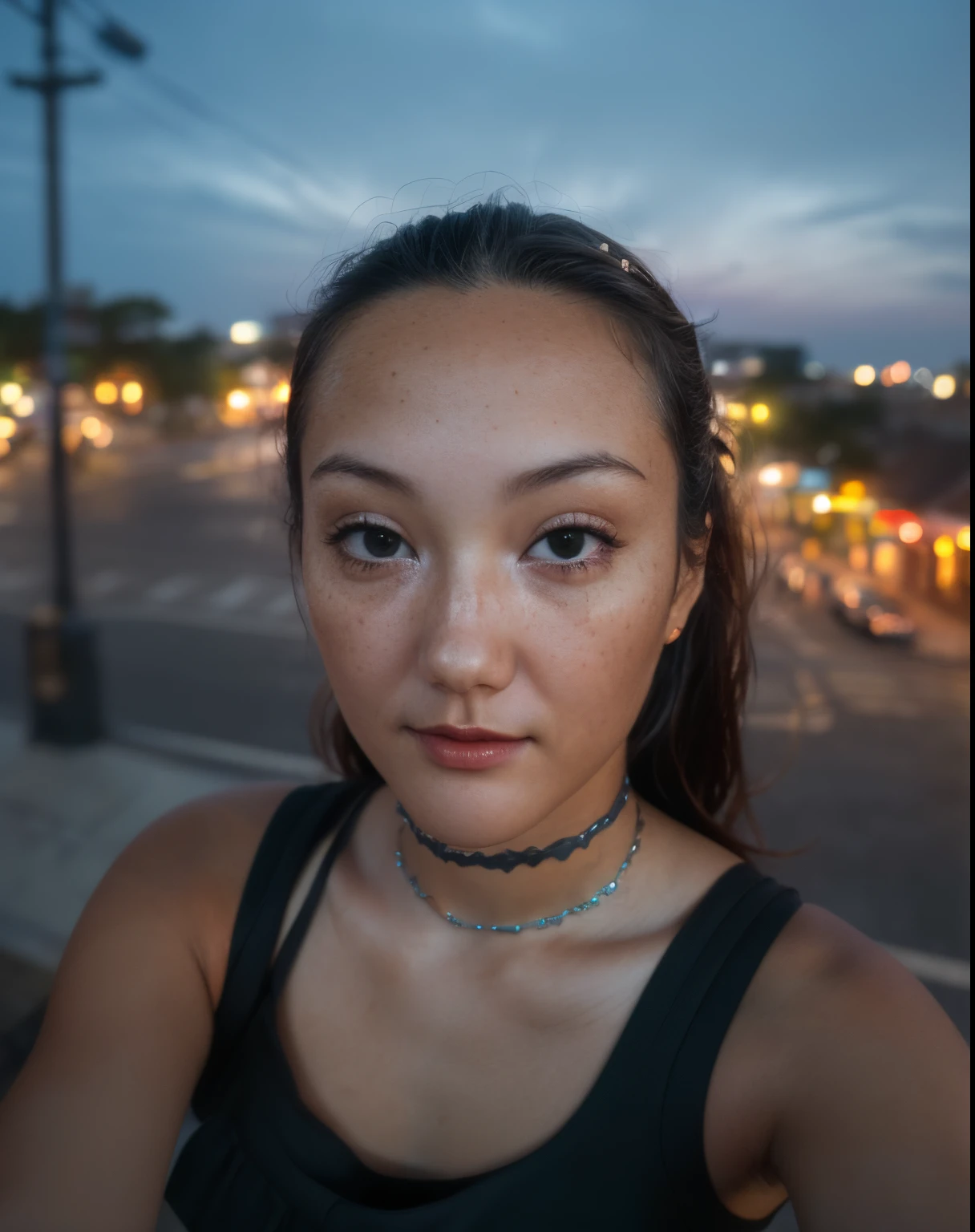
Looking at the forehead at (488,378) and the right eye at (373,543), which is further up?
the forehead at (488,378)

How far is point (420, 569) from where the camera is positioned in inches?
34.4

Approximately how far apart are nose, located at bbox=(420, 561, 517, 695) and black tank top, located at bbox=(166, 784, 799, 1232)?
15.4 inches

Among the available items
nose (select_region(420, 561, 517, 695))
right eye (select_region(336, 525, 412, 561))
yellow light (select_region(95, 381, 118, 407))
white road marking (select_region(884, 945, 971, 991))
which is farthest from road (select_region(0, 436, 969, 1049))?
yellow light (select_region(95, 381, 118, 407))

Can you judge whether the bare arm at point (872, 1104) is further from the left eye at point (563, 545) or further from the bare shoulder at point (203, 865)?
the bare shoulder at point (203, 865)

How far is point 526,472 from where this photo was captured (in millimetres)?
828

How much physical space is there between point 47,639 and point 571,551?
4700 mm

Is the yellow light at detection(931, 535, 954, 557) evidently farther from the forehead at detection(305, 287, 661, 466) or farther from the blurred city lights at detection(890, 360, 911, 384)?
the forehead at detection(305, 287, 661, 466)

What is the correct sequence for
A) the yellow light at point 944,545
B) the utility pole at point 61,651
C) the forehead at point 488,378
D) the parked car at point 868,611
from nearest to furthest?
the forehead at point 488,378, the yellow light at point 944,545, the parked car at point 868,611, the utility pole at point 61,651

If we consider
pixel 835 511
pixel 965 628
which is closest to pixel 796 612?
pixel 835 511

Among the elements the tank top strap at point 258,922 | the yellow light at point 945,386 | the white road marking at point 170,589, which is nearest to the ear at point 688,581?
the tank top strap at point 258,922

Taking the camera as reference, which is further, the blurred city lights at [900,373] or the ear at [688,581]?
the blurred city lights at [900,373]

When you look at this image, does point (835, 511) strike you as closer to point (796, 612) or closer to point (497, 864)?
point (497, 864)

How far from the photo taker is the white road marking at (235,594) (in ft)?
35.8

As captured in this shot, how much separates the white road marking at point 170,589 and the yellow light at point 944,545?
33.9ft
